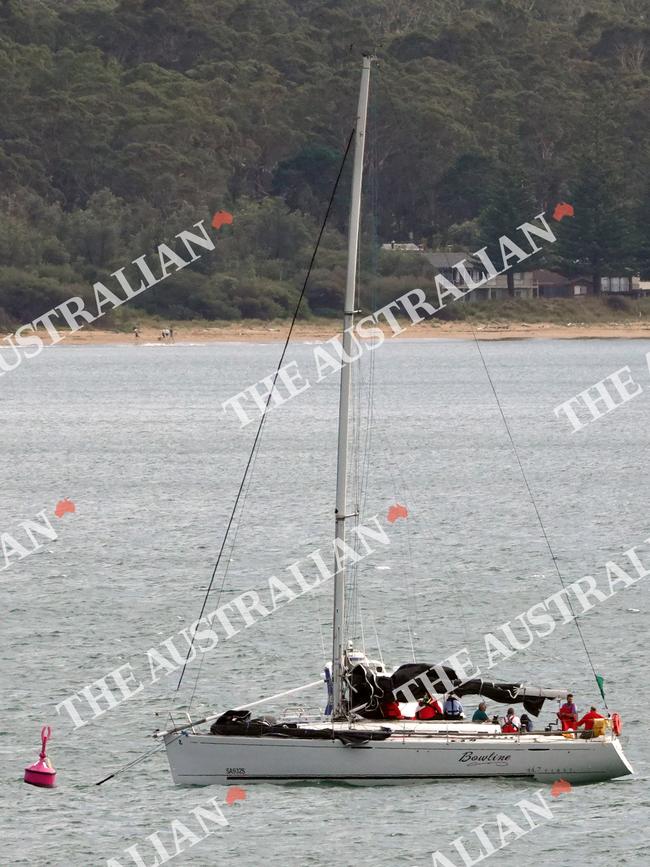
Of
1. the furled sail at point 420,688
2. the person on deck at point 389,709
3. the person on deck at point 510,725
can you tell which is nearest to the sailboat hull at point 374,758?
the person on deck at point 510,725

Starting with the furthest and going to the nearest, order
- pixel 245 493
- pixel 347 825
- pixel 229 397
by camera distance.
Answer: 1. pixel 229 397
2. pixel 245 493
3. pixel 347 825

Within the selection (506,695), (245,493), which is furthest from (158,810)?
(245,493)

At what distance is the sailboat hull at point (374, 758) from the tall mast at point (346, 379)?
116 centimetres

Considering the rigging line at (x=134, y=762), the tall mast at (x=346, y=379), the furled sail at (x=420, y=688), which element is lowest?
the rigging line at (x=134, y=762)

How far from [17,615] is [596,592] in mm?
17687

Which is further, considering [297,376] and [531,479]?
[297,376]

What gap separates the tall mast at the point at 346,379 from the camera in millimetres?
33656

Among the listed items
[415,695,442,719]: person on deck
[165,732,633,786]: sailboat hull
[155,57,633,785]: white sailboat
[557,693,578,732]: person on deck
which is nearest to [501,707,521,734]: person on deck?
[155,57,633,785]: white sailboat

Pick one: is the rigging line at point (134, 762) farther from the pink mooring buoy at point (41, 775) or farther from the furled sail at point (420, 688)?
the furled sail at point (420, 688)

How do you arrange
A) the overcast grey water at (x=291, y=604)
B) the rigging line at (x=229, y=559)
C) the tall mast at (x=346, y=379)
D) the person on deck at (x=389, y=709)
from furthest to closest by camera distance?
the rigging line at (x=229, y=559)
the person on deck at (x=389, y=709)
the tall mast at (x=346, y=379)
the overcast grey water at (x=291, y=604)

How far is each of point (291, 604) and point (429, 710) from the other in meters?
19.9

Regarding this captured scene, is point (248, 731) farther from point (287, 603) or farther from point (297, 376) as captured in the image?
point (297, 376)

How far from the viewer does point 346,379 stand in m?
34.8

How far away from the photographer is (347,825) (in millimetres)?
33375
